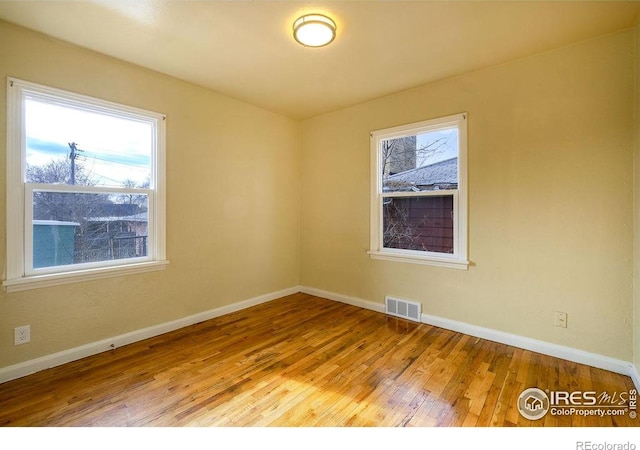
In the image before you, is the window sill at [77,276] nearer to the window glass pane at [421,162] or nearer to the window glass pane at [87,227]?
the window glass pane at [87,227]

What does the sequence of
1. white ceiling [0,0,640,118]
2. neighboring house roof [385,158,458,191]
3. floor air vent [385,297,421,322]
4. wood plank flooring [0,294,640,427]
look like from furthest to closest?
floor air vent [385,297,421,322] < neighboring house roof [385,158,458,191] < white ceiling [0,0,640,118] < wood plank flooring [0,294,640,427]

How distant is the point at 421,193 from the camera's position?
3332mm

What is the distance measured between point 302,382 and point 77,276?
6.71 feet

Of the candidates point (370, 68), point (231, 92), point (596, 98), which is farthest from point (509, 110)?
point (231, 92)

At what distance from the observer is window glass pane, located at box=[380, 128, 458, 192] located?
3.14 m

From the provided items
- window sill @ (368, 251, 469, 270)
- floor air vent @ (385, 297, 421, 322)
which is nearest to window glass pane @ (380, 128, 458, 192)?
window sill @ (368, 251, 469, 270)

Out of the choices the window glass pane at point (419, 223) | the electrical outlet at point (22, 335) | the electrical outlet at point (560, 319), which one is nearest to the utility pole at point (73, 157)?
the electrical outlet at point (22, 335)

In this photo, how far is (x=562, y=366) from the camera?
237cm

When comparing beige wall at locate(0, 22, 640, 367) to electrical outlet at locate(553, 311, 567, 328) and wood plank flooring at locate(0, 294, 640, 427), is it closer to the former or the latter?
electrical outlet at locate(553, 311, 567, 328)

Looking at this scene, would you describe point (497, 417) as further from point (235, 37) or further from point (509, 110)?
point (235, 37)

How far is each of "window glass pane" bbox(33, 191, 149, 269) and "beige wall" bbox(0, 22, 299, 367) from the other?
8.4 inches

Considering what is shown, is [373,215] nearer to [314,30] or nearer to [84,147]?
[314,30]

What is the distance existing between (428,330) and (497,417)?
1323 millimetres

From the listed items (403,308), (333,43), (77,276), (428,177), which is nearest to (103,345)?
(77,276)
